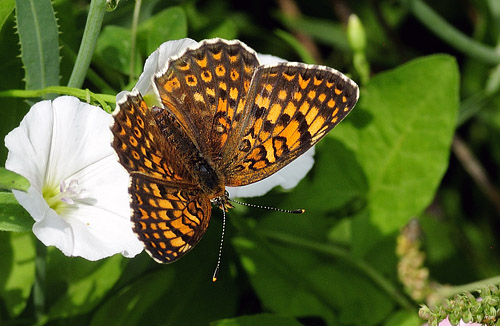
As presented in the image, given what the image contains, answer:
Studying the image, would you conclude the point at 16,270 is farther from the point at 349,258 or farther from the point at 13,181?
the point at 349,258

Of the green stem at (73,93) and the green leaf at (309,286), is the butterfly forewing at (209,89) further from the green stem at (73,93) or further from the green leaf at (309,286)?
the green leaf at (309,286)

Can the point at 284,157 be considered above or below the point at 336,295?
above

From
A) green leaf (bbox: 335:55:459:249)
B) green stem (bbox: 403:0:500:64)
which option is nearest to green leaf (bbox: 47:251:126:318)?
green leaf (bbox: 335:55:459:249)

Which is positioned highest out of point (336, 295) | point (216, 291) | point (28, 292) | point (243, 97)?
point (243, 97)

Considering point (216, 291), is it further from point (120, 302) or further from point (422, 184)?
point (422, 184)

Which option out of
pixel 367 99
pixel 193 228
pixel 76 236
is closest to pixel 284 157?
pixel 193 228

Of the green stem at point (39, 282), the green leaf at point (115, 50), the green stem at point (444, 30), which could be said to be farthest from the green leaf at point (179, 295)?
the green stem at point (444, 30)

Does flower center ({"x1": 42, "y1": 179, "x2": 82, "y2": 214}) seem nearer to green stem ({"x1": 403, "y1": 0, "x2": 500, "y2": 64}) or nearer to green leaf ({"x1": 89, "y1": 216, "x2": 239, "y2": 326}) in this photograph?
green leaf ({"x1": 89, "y1": 216, "x2": 239, "y2": 326})

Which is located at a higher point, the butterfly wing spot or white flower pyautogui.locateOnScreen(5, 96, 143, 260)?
the butterfly wing spot
